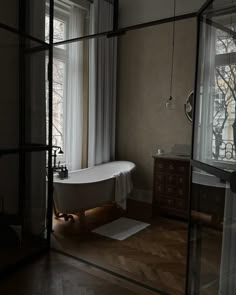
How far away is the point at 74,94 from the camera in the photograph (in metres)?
4.70

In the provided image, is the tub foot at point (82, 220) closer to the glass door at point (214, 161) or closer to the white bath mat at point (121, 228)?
the white bath mat at point (121, 228)

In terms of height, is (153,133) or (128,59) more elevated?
(128,59)

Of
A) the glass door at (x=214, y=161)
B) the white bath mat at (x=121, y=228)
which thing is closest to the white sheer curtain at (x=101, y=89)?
the white bath mat at (x=121, y=228)

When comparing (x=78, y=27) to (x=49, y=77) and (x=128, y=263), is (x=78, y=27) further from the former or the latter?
(x=128, y=263)

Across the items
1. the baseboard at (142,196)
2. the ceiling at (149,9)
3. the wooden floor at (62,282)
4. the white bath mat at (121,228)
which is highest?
the ceiling at (149,9)

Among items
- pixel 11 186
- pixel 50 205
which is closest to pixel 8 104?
pixel 11 186

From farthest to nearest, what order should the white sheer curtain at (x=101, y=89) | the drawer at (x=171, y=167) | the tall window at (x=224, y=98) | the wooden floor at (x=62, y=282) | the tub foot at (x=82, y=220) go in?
the white sheer curtain at (x=101, y=89) → the drawer at (x=171, y=167) → the tub foot at (x=82, y=220) → the wooden floor at (x=62, y=282) → the tall window at (x=224, y=98)

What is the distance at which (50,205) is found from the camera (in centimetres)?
313

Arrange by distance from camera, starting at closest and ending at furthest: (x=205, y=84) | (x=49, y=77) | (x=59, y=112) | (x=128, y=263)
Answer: (x=205, y=84)
(x=128, y=263)
(x=49, y=77)
(x=59, y=112)

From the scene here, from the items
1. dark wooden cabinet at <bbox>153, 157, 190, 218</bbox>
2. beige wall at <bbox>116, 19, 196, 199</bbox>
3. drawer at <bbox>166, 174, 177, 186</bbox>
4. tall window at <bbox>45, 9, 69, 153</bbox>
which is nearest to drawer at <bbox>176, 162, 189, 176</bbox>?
dark wooden cabinet at <bbox>153, 157, 190, 218</bbox>

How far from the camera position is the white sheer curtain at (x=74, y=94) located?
4.63 m

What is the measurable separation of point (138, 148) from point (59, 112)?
1530mm

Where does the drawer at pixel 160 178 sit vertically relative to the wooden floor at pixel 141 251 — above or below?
above

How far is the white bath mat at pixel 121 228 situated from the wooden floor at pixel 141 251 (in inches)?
3.8
